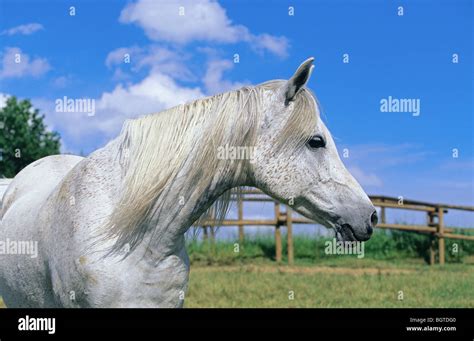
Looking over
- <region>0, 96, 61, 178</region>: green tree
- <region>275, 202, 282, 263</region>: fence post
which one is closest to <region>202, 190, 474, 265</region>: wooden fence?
<region>275, 202, 282, 263</region>: fence post

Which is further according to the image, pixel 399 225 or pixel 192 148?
pixel 399 225

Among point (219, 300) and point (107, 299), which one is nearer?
point (107, 299)

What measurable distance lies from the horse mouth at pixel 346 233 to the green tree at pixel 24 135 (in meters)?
17.4

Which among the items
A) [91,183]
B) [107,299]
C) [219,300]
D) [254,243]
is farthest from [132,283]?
[254,243]

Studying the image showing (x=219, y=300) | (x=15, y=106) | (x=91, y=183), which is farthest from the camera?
(x=15, y=106)

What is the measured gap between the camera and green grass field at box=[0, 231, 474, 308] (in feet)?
27.5

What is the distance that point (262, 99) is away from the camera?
276 centimetres

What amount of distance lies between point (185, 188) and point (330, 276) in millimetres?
8508

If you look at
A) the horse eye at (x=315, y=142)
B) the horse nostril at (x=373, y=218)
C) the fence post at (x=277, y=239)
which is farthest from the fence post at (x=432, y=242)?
the horse eye at (x=315, y=142)

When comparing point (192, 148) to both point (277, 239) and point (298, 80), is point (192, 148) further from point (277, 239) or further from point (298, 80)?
point (277, 239)

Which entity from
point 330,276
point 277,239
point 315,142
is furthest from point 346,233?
point 277,239

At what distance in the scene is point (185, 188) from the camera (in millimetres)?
2711
